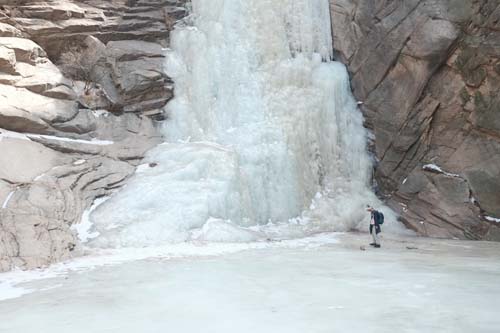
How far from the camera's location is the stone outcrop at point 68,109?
11.7 m

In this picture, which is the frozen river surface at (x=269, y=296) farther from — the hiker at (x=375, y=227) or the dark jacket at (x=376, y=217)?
the dark jacket at (x=376, y=217)

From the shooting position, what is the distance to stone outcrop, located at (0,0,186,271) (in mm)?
11742

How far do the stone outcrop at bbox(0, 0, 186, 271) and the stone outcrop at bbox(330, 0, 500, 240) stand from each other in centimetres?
783

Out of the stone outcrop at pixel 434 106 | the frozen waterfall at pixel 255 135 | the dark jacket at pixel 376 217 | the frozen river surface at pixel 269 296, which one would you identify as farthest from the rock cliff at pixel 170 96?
the frozen river surface at pixel 269 296

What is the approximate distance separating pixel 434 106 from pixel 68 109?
12.2 m

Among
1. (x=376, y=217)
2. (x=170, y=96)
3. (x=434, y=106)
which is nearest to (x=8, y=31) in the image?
(x=170, y=96)

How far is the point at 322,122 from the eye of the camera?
17969 mm

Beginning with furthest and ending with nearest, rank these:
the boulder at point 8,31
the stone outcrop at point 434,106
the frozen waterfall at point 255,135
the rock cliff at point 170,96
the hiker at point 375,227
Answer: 1. the boulder at point 8,31
2. the stone outcrop at point 434,106
3. the frozen waterfall at point 255,135
4. the rock cliff at point 170,96
5. the hiker at point 375,227

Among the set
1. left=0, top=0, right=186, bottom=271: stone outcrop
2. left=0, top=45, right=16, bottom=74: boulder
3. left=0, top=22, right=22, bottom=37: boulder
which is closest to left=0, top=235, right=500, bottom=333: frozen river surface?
left=0, top=0, right=186, bottom=271: stone outcrop

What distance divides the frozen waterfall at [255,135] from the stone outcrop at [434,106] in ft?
3.73

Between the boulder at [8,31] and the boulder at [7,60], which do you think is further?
the boulder at [8,31]

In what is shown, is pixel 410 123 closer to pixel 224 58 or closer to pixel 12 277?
pixel 224 58

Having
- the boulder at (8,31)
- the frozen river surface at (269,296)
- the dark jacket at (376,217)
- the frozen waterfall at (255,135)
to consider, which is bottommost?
the frozen river surface at (269,296)

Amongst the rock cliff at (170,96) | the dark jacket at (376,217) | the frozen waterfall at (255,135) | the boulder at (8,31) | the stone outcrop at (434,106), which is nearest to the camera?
the dark jacket at (376,217)
